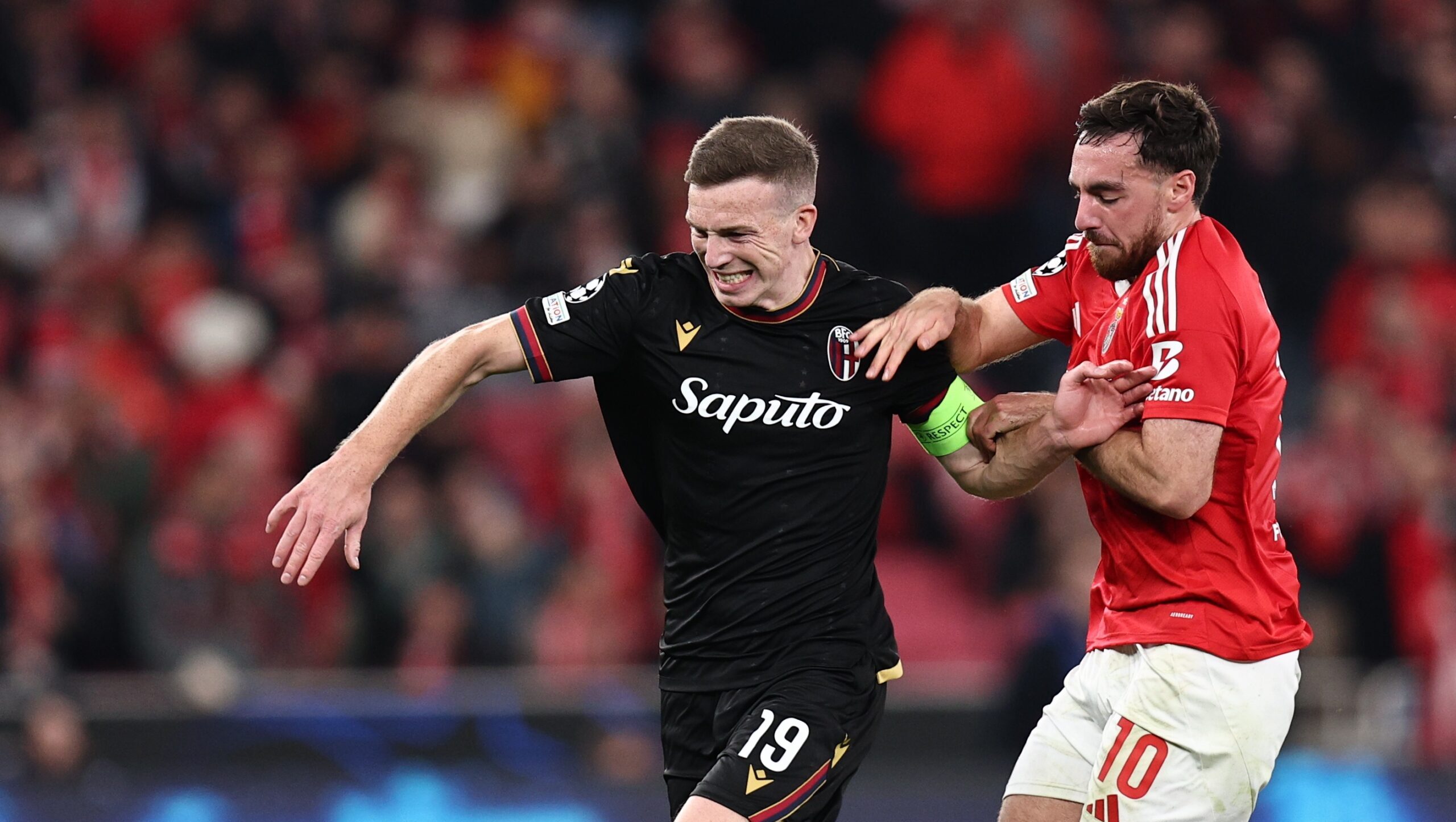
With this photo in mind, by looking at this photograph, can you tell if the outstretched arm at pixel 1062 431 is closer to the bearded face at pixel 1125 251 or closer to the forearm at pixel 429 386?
the bearded face at pixel 1125 251

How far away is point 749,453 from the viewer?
16.3ft

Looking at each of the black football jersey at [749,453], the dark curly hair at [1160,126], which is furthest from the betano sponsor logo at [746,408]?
the dark curly hair at [1160,126]

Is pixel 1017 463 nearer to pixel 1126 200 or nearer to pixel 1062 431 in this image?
pixel 1062 431

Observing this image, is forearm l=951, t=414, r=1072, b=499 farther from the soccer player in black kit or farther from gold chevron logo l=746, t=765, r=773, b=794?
gold chevron logo l=746, t=765, r=773, b=794

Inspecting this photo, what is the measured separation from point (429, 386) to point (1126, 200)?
1.83 m

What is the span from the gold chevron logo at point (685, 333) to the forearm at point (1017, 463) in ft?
2.83

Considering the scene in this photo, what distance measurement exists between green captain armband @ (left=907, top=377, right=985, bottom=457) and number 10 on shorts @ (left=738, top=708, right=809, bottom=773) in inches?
36.7

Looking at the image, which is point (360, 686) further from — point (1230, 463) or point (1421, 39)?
point (1421, 39)

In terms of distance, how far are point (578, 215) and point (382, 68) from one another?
2199 mm

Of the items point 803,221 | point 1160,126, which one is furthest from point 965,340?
point 1160,126

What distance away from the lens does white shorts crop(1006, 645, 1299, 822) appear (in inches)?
182

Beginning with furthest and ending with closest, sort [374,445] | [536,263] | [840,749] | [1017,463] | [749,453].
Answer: [536,263], [1017,463], [749,453], [840,749], [374,445]

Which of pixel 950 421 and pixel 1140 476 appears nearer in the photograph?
pixel 1140 476

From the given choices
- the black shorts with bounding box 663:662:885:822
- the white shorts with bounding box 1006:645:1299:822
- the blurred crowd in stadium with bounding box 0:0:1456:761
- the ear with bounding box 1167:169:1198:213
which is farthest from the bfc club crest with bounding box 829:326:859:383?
the blurred crowd in stadium with bounding box 0:0:1456:761
